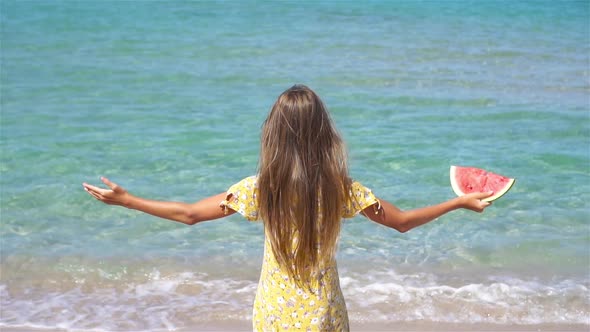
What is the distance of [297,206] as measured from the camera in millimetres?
2992

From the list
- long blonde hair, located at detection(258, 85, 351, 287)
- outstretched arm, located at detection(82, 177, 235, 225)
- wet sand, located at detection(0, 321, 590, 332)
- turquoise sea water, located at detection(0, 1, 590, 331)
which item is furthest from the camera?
turquoise sea water, located at detection(0, 1, 590, 331)

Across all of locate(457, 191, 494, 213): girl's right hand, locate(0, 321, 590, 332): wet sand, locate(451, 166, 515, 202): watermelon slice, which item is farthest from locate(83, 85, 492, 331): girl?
locate(0, 321, 590, 332): wet sand

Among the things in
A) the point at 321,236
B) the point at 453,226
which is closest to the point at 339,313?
the point at 321,236

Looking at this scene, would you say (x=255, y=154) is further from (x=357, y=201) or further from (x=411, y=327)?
(x=357, y=201)

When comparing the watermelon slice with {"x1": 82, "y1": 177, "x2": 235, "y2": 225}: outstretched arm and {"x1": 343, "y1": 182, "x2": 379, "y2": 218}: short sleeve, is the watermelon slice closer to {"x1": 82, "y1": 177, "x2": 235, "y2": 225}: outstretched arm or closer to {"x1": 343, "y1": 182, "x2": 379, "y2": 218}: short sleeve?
{"x1": 343, "y1": 182, "x2": 379, "y2": 218}: short sleeve

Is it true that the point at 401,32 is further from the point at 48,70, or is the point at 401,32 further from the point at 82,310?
the point at 82,310

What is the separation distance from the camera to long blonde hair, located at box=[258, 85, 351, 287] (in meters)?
2.92

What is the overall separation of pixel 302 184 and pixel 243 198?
25cm

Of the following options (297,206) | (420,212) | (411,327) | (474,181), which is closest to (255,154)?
(411,327)

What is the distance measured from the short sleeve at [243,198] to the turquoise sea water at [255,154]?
2.19 m

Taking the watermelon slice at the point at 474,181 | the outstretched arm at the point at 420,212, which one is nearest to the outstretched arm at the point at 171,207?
the outstretched arm at the point at 420,212

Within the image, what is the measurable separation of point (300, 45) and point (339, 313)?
13660 millimetres

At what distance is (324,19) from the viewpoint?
786 inches

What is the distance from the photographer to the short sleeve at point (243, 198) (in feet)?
9.97
